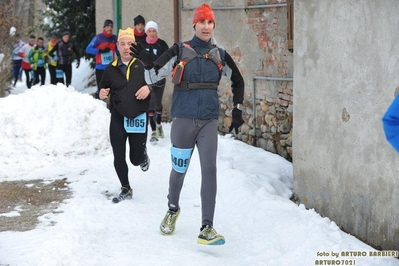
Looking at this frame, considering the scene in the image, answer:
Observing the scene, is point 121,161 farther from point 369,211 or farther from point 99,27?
point 99,27

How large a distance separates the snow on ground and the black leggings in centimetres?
39

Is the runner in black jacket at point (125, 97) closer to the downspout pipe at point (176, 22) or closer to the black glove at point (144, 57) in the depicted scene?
the black glove at point (144, 57)

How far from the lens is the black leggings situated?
768 cm

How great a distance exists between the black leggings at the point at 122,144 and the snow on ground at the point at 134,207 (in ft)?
1.29

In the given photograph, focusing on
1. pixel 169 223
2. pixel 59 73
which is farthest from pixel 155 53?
pixel 59 73

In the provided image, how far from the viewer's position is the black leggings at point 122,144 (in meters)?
7.68

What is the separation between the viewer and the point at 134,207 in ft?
25.0

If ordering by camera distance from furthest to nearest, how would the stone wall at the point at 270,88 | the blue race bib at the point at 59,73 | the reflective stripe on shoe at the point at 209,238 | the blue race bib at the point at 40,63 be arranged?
the blue race bib at the point at 40,63, the blue race bib at the point at 59,73, the stone wall at the point at 270,88, the reflective stripe on shoe at the point at 209,238

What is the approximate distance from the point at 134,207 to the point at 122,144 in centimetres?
68

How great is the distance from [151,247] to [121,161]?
1.78 meters

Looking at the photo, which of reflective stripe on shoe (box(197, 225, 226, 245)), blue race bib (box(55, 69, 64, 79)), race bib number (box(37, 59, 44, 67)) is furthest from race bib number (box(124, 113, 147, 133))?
race bib number (box(37, 59, 44, 67))

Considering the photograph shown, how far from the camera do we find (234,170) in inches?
335

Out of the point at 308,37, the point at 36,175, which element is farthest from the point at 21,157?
the point at 308,37

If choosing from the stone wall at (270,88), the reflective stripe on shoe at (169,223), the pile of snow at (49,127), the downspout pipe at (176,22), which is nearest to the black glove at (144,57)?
the reflective stripe on shoe at (169,223)
